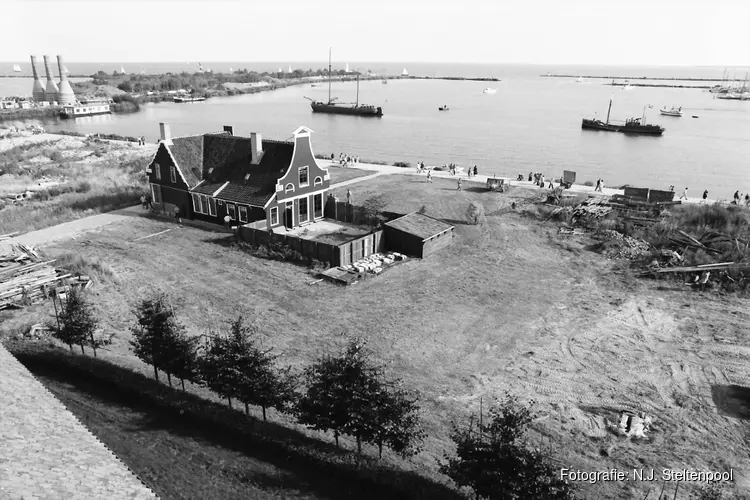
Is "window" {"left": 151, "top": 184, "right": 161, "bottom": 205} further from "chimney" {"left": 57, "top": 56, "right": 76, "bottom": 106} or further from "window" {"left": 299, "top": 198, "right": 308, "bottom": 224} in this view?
"chimney" {"left": 57, "top": 56, "right": 76, "bottom": 106}

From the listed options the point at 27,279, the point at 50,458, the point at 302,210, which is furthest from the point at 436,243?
the point at 50,458

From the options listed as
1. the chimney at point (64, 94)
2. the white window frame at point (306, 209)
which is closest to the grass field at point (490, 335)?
the white window frame at point (306, 209)

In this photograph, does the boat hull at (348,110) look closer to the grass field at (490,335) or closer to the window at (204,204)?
the window at (204,204)

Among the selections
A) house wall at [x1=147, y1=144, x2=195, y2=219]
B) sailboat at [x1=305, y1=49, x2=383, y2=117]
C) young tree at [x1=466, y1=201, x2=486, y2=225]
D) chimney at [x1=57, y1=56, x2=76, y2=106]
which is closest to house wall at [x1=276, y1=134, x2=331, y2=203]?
house wall at [x1=147, y1=144, x2=195, y2=219]

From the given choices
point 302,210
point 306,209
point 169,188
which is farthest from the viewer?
point 169,188

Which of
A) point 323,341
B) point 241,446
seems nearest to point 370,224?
point 323,341

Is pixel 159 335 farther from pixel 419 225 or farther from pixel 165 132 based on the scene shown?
pixel 165 132
